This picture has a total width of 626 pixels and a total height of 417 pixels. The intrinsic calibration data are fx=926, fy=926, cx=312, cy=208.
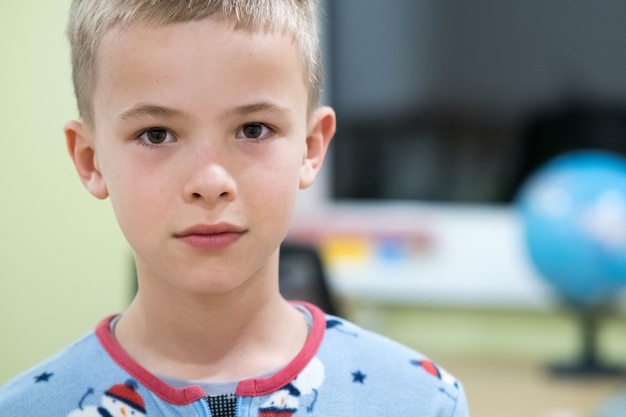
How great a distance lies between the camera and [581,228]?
2578 millimetres

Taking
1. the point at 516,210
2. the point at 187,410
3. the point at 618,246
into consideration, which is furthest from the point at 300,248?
the point at 187,410

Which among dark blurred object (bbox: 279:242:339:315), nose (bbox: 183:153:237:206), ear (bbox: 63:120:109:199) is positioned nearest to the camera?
nose (bbox: 183:153:237:206)

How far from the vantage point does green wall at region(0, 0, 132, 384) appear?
289 centimetres

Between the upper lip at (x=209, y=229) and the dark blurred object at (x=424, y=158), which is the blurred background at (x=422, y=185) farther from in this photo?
the upper lip at (x=209, y=229)

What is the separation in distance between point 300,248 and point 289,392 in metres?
1.36

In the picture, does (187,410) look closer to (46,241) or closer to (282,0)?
(282,0)

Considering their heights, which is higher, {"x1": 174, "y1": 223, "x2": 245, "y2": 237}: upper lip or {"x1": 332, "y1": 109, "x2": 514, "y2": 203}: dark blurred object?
{"x1": 174, "y1": 223, "x2": 245, "y2": 237}: upper lip

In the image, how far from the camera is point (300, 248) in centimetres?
224

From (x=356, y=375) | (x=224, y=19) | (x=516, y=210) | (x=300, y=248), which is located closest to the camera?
(x=224, y=19)

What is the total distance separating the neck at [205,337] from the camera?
0.90 m

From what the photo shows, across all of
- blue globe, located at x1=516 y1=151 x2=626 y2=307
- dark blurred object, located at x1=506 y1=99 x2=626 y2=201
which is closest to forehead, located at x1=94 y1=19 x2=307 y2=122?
blue globe, located at x1=516 y1=151 x2=626 y2=307

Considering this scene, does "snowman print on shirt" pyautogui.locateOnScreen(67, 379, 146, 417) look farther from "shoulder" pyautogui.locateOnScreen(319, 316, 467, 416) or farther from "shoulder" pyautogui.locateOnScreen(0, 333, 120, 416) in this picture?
"shoulder" pyautogui.locateOnScreen(319, 316, 467, 416)

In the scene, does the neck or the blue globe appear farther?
the blue globe

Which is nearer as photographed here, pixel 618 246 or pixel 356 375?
pixel 356 375
